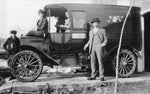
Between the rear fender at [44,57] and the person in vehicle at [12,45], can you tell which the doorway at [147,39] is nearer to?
the rear fender at [44,57]

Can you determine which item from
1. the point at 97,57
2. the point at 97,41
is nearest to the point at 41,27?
the point at 97,41

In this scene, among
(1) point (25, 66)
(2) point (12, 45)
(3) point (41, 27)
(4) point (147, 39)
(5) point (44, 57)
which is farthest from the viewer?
(4) point (147, 39)

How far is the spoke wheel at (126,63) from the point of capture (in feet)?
31.3

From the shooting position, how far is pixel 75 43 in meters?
9.18

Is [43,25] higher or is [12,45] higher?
[43,25]

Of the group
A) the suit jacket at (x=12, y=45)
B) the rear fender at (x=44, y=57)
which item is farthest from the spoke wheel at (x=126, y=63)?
the suit jacket at (x=12, y=45)

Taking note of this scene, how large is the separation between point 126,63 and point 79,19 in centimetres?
220

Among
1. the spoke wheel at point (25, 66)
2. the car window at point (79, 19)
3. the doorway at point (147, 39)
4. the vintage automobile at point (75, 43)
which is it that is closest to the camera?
the spoke wheel at point (25, 66)

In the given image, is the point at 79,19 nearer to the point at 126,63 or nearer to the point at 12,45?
the point at 126,63

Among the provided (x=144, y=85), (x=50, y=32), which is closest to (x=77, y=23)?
(x=50, y=32)

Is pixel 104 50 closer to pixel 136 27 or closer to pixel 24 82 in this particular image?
pixel 136 27

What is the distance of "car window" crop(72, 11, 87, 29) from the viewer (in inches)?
360

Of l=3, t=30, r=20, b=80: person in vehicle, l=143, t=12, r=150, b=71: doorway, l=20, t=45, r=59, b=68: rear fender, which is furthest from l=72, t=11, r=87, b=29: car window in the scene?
l=143, t=12, r=150, b=71: doorway

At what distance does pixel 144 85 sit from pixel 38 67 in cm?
330
